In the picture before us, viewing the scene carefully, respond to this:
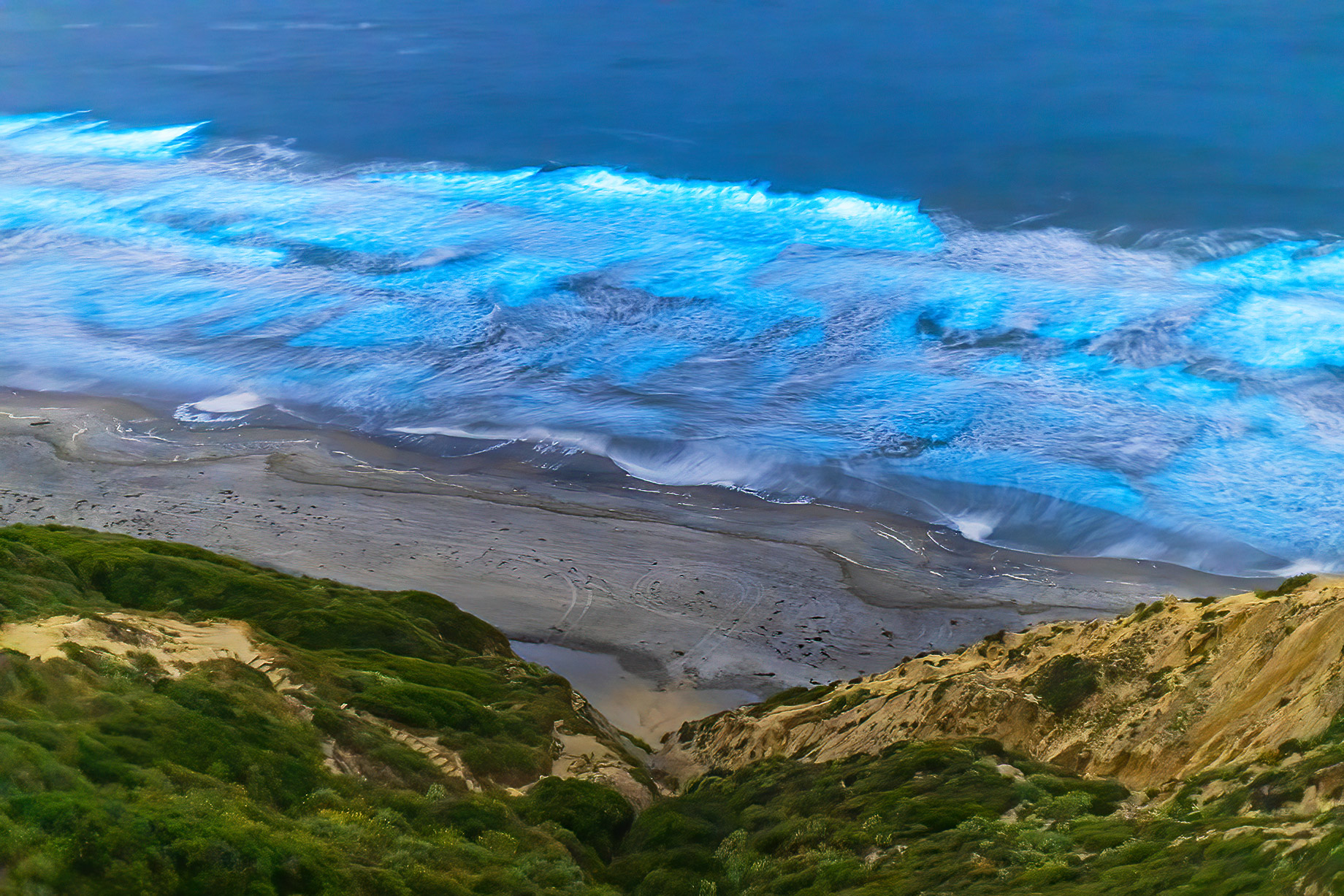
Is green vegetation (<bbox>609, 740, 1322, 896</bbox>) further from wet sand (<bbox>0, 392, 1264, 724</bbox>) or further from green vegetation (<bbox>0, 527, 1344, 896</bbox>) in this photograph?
wet sand (<bbox>0, 392, 1264, 724</bbox>)

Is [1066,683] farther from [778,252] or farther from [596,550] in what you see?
[778,252]

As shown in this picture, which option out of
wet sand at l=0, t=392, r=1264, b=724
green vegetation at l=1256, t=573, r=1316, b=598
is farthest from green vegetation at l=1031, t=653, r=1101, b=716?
wet sand at l=0, t=392, r=1264, b=724

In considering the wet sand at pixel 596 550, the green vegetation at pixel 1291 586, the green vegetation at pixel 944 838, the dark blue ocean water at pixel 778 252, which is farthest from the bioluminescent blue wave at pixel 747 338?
the green vegetation at pixel 944 838

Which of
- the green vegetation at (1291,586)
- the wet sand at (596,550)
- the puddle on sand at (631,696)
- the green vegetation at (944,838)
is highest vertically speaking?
the green vegetation at (1291,586)

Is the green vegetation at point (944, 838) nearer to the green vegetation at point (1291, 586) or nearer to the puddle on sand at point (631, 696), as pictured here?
the puddle on sand at point (631, 696)

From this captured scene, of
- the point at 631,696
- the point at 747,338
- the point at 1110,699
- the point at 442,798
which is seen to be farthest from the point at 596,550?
the point at 747,338
